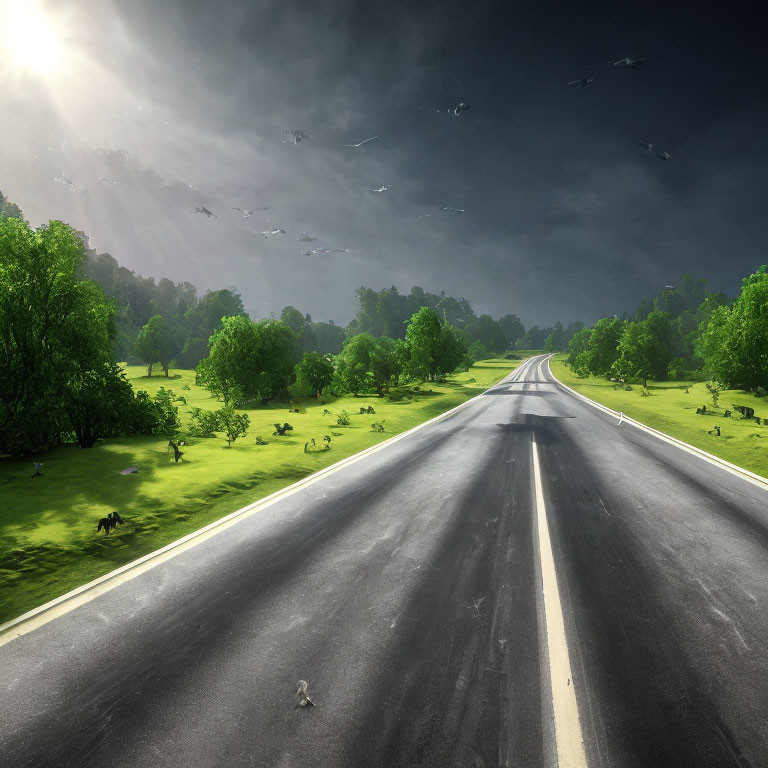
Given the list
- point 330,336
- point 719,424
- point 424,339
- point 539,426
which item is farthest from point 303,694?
point 330,336

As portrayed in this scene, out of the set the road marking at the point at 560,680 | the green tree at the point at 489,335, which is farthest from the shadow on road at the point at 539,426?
the green tree at the point at 489,335

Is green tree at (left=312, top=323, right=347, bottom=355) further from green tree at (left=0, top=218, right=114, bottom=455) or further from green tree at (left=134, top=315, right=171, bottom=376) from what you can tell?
green tree at (left=0, top=218, right=114, bottom=455)

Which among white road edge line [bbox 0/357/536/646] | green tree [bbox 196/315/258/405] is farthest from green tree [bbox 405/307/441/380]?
white road edge line [bbox 0/357/536/646]

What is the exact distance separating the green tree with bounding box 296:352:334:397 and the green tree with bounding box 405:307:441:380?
1129 cm

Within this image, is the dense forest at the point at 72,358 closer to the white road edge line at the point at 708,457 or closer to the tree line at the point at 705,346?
the white road edge line at the point at 708,457

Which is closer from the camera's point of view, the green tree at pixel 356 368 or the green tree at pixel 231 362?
the green tree at pixel 231 362

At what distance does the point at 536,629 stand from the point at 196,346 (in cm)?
9866

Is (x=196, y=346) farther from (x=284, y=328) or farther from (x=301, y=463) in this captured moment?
(x=301, y=463)

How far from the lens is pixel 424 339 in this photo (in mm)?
45781

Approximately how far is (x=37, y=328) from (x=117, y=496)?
7088mm

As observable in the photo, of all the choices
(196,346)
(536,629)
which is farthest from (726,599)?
(196,346)

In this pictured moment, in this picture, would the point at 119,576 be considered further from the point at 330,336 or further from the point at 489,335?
the point at 489,335

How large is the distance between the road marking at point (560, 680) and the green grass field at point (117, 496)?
5.78 metres

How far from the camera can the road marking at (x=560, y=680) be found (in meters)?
2.80
